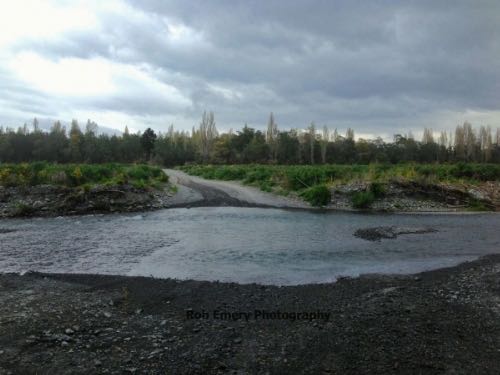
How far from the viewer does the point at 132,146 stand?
8631 cm

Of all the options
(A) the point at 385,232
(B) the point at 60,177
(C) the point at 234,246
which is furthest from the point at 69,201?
(A) the point at 385,232

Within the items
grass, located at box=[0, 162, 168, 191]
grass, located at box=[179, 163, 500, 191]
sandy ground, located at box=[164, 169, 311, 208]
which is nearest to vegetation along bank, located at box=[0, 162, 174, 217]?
grass, located at box=[0, 162, 168, 191]

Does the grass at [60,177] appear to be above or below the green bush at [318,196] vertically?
above

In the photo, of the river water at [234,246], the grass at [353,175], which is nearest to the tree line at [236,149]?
the grass at [353,175]

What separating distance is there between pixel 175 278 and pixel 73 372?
493 centimetres

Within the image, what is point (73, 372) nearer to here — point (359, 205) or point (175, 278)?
point (175, 278)

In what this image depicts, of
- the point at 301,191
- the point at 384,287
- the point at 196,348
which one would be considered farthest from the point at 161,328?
the point at 301,191

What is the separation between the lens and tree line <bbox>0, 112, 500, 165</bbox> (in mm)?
71375

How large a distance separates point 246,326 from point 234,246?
773 centimetres

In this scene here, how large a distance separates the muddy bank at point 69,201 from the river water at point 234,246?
178 cm

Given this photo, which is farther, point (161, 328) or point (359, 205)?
point (359, 205)

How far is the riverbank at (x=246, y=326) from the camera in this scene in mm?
5484

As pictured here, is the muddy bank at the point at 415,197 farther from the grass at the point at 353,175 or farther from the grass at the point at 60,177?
the grass at the point at 60,177

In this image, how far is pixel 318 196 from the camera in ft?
96.6
